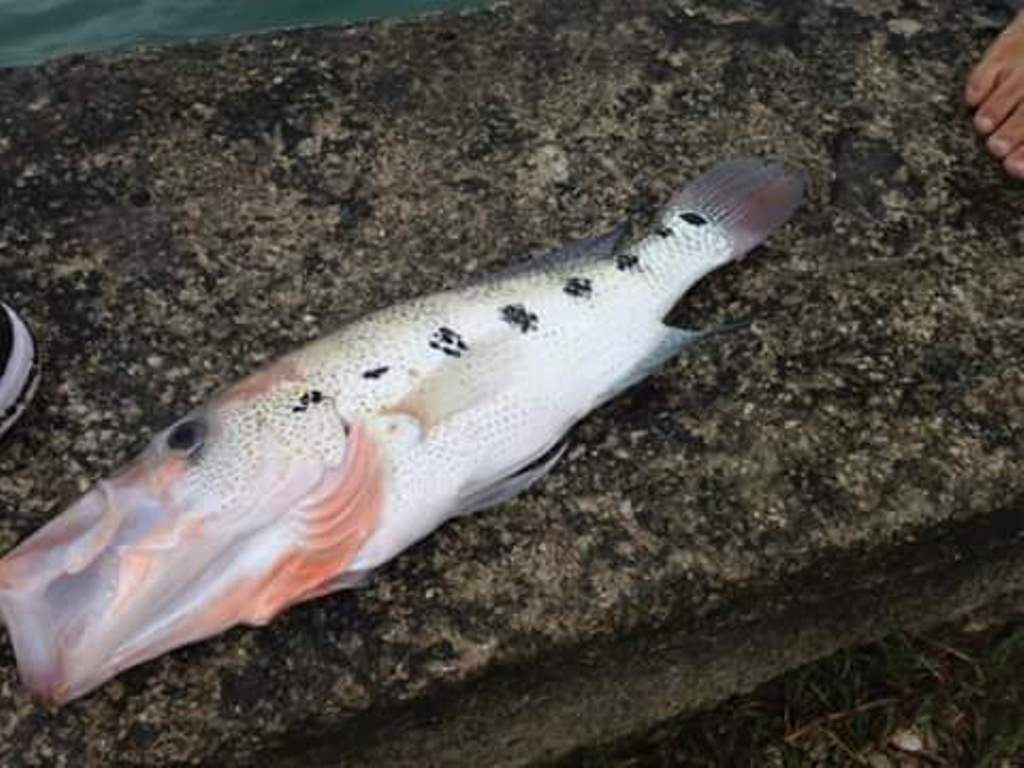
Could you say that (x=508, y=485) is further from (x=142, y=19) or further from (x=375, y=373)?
(x=142, y=19)

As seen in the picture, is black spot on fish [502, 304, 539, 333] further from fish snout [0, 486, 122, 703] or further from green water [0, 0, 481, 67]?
green water [0, 0, 481, 67]

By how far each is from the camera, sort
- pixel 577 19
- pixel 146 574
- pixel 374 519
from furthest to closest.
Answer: pixel 577 19 < pixel 374 519 < pixel 146 574

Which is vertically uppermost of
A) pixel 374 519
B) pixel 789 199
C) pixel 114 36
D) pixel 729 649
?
pixel 789 199

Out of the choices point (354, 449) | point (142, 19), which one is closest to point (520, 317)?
point (354, 449)

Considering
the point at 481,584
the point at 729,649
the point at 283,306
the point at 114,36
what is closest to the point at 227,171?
the point at 283,306

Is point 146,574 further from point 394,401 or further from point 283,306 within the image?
point 283,306

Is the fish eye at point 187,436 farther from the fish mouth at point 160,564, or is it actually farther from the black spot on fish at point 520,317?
the black spot on fish at point 520,317
